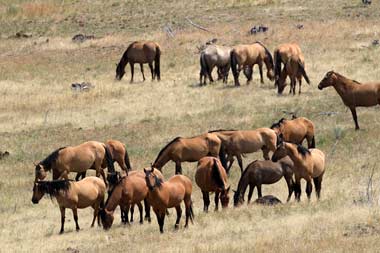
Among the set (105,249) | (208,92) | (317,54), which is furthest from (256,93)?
(105,249)

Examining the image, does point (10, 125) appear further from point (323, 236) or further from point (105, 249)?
point (323, 236)

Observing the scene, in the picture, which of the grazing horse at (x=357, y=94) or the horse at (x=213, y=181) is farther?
the grazing horse at (x=357, y=94)

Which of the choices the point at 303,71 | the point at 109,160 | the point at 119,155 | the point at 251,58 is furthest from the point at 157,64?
the point at 109,160

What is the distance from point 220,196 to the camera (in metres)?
19.5

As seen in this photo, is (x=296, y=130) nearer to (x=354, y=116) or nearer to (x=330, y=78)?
(x=354, y=116)

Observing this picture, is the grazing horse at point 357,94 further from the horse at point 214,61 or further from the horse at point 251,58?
the horse at point 214,61

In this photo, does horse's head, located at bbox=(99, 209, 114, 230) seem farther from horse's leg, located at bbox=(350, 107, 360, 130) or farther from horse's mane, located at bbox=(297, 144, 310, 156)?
horse's leg, located at bbox=(350, 107, 360, 130)

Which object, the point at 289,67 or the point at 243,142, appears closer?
the point at 243,142

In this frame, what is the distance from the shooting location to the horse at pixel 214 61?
114 ft

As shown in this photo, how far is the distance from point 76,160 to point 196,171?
12.4 ft

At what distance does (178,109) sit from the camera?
30.7 m

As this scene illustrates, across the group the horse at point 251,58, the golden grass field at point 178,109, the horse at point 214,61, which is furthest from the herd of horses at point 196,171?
the horse at point 214,61

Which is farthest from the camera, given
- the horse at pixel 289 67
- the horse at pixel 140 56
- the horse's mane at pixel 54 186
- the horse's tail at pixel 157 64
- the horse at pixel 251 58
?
the horse at pixel 140 56

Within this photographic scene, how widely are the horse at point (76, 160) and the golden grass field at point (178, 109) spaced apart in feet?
2.57
